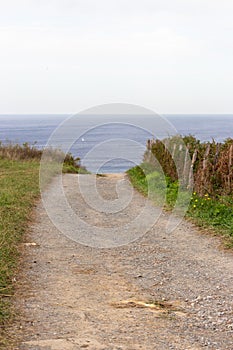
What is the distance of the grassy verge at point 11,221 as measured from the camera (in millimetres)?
6086

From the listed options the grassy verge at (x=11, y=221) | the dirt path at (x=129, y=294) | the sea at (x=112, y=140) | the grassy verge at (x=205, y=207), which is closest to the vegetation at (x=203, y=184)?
the grassy verge at (x=205, y=207)

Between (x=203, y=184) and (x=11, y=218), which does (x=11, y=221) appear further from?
(x=203, y=184)

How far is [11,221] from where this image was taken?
1008 cm

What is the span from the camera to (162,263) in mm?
7879

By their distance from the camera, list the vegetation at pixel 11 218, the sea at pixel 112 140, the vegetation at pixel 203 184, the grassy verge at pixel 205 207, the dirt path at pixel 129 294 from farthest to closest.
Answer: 1. the sea at pixel 112 140
2. the vegetation at pixel 203 184
3. the grassy verge at pixel 205 207
4. the vegetation at pixel 11 218
5. the dirt path at pixel 129 294

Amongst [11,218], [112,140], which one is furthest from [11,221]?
[112,140]

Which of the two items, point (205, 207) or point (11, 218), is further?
point (205, 207)

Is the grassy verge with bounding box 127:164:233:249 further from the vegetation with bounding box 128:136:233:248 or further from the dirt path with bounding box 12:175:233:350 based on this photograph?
the dirt path with bounding box 12:175:233:350

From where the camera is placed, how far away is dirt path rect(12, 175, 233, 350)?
4.95 meters

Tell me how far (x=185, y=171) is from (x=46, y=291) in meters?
9.00

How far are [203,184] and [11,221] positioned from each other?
16.0 ft

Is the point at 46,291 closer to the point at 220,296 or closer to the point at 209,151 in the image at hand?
the point at 220,296

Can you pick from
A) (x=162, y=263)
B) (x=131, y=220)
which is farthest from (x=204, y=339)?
(x=131, y=220)

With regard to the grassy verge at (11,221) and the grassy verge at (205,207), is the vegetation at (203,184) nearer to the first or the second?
the grassy verge at (205,207)
